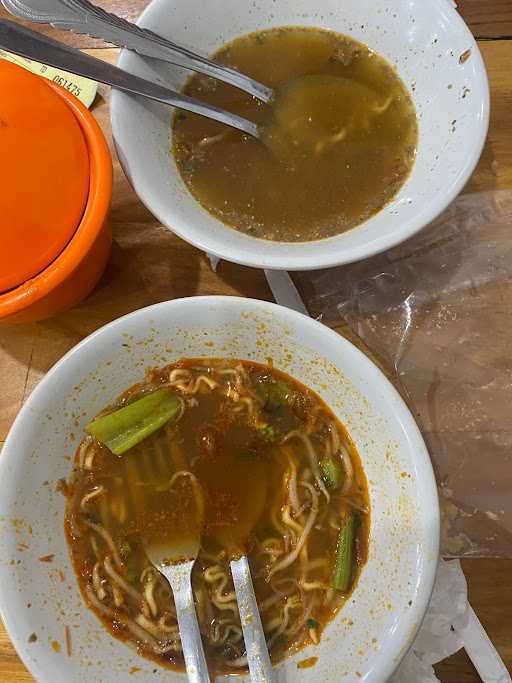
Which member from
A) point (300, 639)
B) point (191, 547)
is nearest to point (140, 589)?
point (191, 547)

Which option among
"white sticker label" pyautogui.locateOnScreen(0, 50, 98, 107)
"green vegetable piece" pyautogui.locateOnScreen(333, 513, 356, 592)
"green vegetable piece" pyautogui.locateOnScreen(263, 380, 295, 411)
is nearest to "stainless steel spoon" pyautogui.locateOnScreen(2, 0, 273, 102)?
"white sticker label" pyautogui.locateOnScreen(0, 50, 98, 107)

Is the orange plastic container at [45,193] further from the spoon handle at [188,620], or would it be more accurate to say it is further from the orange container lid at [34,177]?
the spoon handle at [188,620]

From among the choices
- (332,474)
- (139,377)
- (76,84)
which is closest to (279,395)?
(332,474)

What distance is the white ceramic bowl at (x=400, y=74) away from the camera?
131 cm

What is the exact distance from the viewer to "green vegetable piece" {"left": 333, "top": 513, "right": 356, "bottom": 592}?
1.29 m

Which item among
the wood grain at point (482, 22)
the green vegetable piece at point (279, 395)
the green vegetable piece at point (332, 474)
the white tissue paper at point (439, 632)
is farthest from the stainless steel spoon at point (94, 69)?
the white tissue paper at point (439, 632)

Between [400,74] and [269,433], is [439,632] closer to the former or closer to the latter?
[269,433]

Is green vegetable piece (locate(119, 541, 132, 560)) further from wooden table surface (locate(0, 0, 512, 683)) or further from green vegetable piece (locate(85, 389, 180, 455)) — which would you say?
wooden table surface (locate(0, 0, 512, 683))

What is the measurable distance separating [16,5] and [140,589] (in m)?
1.27

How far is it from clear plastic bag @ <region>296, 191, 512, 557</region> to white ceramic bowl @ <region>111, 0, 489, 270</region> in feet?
0.85

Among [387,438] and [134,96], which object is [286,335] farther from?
[134,96]

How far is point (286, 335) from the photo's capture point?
130cm

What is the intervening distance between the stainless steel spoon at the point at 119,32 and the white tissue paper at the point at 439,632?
4.20 ft

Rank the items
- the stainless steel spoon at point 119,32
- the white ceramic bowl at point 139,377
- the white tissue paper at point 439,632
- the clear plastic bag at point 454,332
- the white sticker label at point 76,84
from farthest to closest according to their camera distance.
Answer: the white sticker label at point 76,84
the clear plastic bag at point 454,332
the white tissue paper at point 439,632
the stainless steel spoon at point 119,32
the white ceramic bowl at point 139,377
